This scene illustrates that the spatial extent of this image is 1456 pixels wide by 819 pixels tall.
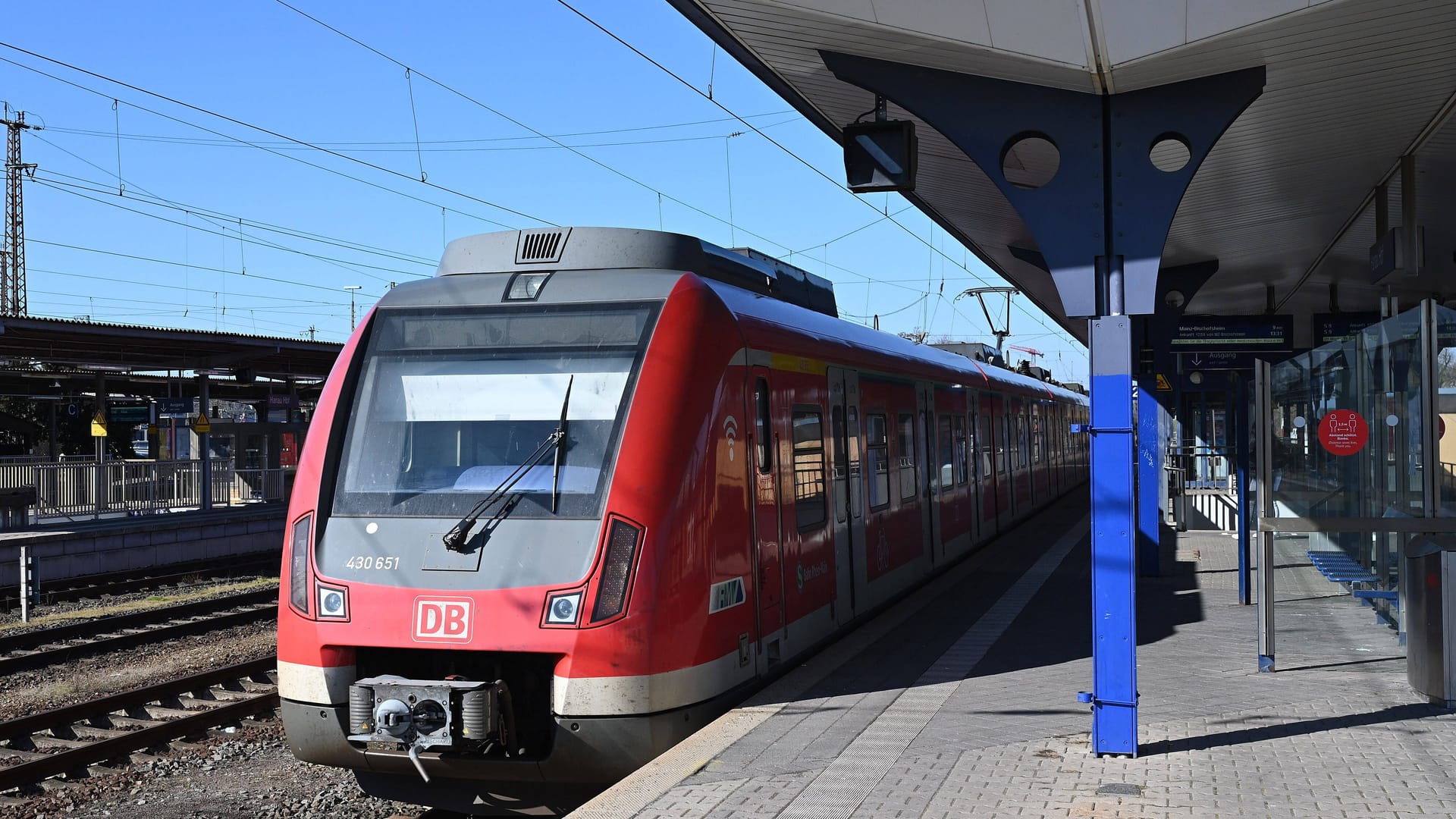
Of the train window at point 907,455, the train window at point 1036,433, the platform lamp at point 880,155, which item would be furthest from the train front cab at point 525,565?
the train window at point 1036,433

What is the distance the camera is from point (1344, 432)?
973cm

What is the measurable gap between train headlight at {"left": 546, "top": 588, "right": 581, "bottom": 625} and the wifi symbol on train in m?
1.40

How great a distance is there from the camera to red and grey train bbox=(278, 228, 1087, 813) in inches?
250

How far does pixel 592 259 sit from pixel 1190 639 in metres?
5.46

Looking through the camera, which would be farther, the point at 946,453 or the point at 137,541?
the point at 137,541

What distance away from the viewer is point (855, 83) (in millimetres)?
7441

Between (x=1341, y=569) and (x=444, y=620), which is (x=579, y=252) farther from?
(x=1341, y=569)

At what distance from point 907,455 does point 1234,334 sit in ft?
20.6

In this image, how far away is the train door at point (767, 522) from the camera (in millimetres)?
7746

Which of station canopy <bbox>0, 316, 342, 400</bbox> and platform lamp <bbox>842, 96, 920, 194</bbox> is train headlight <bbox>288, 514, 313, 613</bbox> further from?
station canopy <bbox>0, 316, 342, 400</bbox>

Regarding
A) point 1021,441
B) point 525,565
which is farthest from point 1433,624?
point 1021,441

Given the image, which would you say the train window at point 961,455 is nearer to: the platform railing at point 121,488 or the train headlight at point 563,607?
the train headlight at point 563,607

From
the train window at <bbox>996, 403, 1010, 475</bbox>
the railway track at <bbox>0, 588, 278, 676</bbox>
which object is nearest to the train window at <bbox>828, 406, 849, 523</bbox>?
the railway track at <bbox>0, 588, 278, 676</bbox>

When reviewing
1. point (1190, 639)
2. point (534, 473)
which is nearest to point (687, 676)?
point (534, 473)
